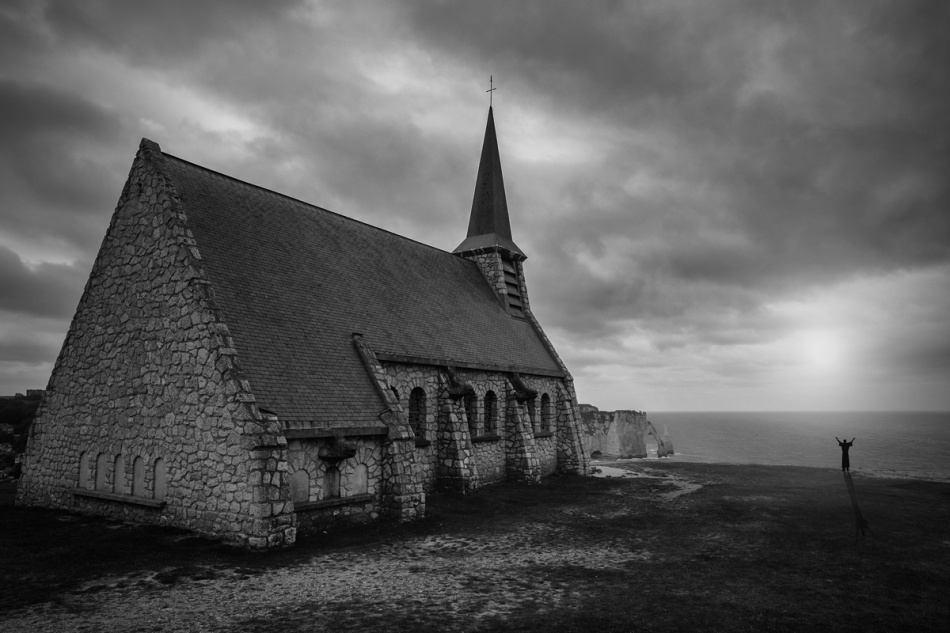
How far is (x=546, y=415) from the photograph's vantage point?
1160 inches

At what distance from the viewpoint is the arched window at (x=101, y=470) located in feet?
53.4

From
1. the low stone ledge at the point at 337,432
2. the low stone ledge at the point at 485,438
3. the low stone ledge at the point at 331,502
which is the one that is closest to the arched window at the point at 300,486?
the low stone ledge at the point at 331,502

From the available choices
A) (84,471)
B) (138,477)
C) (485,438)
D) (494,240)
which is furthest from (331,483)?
(494,240)

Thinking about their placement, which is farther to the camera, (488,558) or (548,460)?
(548,460)

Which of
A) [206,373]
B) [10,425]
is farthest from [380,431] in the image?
[10,425]

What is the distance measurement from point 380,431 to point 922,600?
11899mm

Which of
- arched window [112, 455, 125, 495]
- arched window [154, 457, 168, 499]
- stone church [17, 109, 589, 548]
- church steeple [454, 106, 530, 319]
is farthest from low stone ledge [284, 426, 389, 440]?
church steeple [454, 106, 530, 319]

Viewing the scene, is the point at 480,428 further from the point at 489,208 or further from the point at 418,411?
the point at 489,208

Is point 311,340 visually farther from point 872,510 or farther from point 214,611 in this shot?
point 872,510

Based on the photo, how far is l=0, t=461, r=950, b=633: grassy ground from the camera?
28.7 feet

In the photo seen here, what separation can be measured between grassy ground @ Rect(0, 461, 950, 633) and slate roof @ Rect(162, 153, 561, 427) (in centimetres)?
382

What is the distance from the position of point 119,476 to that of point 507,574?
431 inches

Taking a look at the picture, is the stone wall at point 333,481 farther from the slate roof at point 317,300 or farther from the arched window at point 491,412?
the arched window at point 491,412

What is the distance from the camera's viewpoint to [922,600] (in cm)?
977
